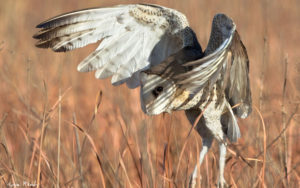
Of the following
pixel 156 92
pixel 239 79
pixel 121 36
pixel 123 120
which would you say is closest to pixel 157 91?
pixel 156 92

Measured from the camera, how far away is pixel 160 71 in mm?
3314

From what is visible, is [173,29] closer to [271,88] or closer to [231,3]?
[271,88]

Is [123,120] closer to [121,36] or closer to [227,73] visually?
[121,36]

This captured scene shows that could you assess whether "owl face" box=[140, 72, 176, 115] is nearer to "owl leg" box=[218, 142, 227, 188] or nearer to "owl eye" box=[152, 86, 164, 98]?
"owl eye" box=[152, 86, 164, 98]

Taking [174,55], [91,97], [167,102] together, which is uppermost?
[174,55]

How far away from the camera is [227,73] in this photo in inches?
121

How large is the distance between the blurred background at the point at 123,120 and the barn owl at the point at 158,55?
137 millimetres

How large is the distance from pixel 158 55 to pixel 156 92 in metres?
0.32

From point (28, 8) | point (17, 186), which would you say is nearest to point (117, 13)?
point (17, 186)

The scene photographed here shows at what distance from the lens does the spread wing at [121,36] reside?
3.33 meters

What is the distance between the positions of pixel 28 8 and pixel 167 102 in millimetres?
9018

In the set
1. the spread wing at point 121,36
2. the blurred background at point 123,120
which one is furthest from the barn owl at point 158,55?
the blurred background at point 123,120

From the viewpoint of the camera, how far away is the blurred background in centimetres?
301

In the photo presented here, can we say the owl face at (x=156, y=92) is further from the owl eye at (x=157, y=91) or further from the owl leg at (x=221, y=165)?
the owl leg at (x=221, y=165)
